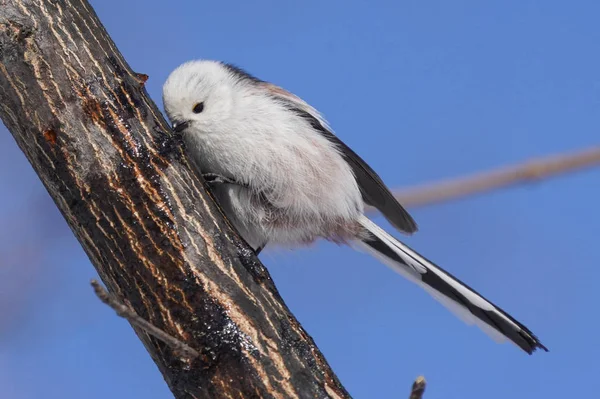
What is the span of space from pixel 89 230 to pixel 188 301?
33 centimetres

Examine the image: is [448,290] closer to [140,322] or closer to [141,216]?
[141,216]

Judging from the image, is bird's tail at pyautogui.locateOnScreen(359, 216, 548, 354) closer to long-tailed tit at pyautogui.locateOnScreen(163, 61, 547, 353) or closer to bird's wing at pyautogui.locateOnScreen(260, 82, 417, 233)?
long-tailed tit at pyautogui.locateOnScreen(163, 61, 547, 353)

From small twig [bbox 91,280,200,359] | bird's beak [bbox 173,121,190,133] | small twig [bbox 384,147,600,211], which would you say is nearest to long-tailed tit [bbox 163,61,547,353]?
bird's beak [bbox 173,121,190,133]

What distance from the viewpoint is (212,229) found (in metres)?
1.96

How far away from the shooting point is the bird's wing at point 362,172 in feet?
9.68

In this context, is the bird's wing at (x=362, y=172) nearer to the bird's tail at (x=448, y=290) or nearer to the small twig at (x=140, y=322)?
the bird's tail at (x=448, y=290)

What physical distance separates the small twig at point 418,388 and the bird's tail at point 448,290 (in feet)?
4.25

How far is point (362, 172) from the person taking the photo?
3.10m

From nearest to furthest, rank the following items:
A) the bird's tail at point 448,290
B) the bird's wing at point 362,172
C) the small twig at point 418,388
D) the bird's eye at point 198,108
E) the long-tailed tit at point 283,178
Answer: the small twig at point 418,388, the bird's tail at point 448,290, the long-tailed tit at point 283,178, the bird's eye at point 198,108, the bird's wing at point 362,172

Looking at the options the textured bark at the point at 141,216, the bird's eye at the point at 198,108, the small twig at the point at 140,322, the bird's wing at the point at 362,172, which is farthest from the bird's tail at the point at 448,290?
the small twig at the point at 140,322

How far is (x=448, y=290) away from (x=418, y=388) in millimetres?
1472

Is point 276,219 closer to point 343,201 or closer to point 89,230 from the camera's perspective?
point 343,201

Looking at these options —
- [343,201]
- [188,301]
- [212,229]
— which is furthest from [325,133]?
[188,301]

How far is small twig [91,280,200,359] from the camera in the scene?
4.67 feet
